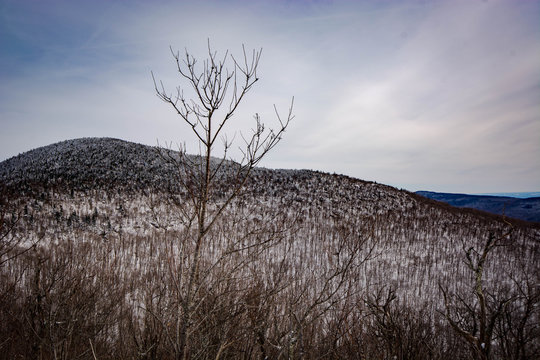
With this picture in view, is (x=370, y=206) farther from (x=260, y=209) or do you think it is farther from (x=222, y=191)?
(x=222, y=191)

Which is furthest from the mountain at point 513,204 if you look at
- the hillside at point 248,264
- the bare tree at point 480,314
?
the bare tree at point 480,314

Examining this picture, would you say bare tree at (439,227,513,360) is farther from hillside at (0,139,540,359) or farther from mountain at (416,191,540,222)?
mountain at (416,191,540,222)

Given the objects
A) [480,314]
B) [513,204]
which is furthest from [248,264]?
[513,204]

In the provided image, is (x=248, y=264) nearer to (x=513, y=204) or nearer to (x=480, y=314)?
(x=480, y=314)

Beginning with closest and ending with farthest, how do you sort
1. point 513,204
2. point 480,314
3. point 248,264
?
1. point 480,314
2. point 248,264
3. point 513,204

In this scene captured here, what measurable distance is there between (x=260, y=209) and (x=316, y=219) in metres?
3.75

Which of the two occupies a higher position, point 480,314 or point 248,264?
point 480,314

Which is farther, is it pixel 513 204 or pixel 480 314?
pixel 513 204

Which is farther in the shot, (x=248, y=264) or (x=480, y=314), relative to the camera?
(x=248, y=264)

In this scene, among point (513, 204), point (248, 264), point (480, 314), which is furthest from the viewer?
point (513, 204)

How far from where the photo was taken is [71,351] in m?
4.51

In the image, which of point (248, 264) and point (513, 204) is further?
point (513, 204)

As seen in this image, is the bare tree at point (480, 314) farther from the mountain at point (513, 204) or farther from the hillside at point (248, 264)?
the mountain at point (513, 204)

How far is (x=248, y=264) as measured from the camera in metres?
7.96
